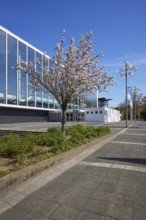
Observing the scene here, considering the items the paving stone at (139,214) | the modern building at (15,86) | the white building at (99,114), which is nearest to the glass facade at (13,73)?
the modern building at (15,86)

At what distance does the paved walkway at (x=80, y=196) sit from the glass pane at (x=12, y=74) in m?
30.1

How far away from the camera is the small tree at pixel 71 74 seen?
10.5 meters

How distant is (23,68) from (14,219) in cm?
960

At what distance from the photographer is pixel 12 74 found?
3391 centimetres

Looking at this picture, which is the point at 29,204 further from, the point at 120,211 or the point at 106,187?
the point at 106,187

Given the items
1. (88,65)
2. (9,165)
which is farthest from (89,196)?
(88,65)

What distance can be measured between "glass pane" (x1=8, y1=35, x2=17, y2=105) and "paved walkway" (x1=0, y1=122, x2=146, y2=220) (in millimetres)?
30085

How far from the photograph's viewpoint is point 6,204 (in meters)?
3.46

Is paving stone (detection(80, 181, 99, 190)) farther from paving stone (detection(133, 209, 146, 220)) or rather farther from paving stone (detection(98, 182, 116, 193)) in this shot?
paving stone (detection(133, 209, 146, 220))

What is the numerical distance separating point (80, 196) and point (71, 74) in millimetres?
7514

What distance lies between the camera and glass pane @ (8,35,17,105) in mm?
33375

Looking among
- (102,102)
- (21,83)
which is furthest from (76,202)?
(102,102)

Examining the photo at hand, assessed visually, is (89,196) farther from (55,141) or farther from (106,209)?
(55,141)

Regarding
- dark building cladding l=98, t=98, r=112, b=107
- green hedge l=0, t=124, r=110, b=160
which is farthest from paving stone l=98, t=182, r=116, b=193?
dark building cladding l=98, t=98, r=112, b=107
